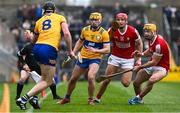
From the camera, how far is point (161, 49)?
17.2 m

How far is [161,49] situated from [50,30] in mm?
3392

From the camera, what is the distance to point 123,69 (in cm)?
1827

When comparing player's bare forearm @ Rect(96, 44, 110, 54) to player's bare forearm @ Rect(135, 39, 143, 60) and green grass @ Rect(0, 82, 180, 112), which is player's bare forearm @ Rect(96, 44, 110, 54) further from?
green grass @ Rect(0, 82, 180, 112)

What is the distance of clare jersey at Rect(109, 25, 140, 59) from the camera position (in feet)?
58.6

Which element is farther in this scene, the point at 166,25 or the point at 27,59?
the point at 166,25

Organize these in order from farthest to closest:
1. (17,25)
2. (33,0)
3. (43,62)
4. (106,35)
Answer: (33,0)
(17,25)
(106,35)
(43,62)

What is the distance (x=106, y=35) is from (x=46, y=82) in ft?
9.27

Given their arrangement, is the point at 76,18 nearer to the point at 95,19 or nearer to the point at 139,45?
the point at 139,45

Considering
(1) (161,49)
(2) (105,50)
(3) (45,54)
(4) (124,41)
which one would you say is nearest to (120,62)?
(4) (124,41)

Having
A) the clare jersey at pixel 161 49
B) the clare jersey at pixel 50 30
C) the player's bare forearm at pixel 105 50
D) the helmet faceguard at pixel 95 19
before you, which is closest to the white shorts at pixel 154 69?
the clare jersey at pixel 161 49

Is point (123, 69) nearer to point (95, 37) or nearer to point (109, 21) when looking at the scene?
point (95, 37)

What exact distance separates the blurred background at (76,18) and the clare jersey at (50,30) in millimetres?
18480

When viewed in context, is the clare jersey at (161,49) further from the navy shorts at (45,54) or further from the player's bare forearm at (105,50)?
the navy shorts at (45,54)

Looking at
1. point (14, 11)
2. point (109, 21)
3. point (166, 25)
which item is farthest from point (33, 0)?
point (166, 25)
